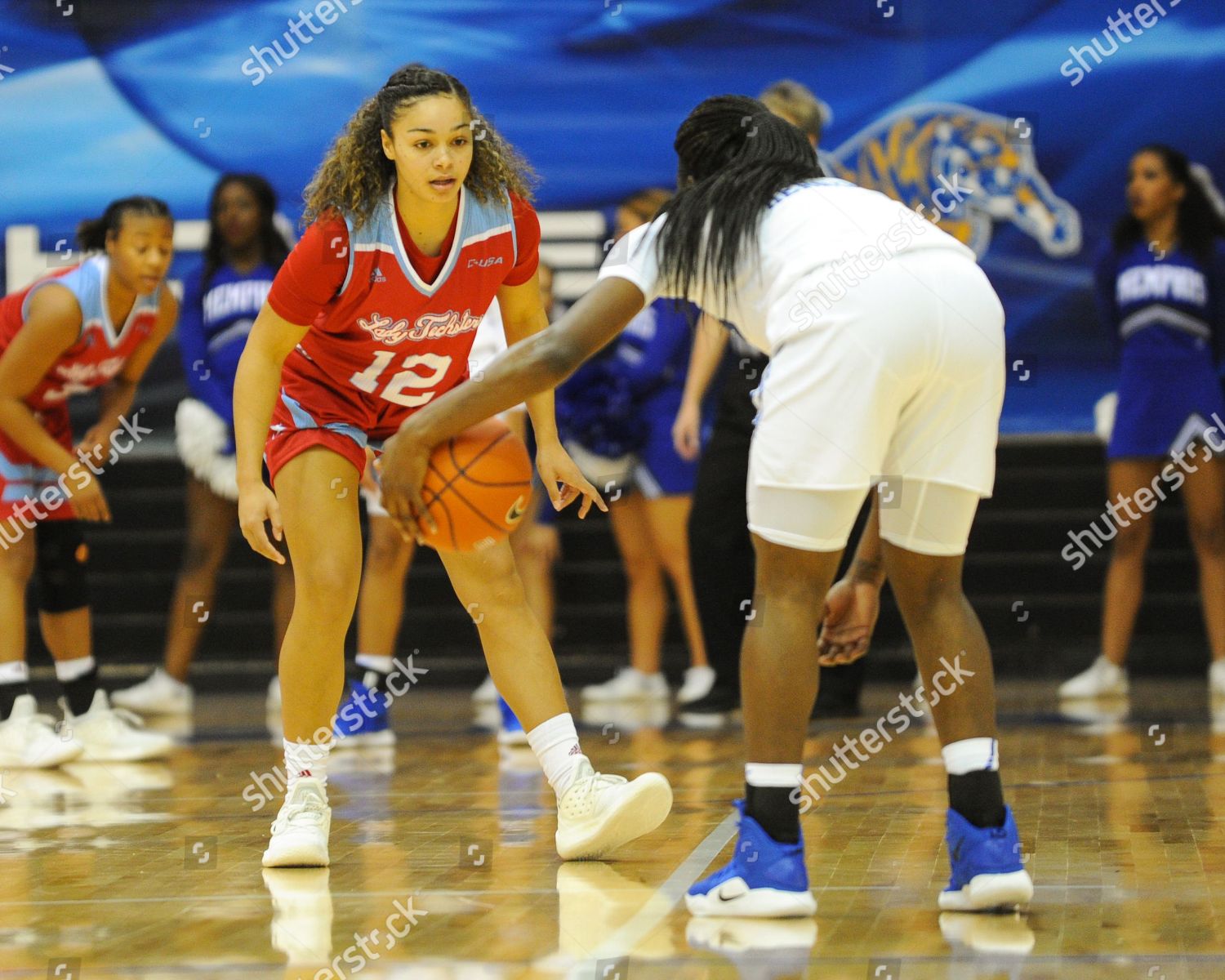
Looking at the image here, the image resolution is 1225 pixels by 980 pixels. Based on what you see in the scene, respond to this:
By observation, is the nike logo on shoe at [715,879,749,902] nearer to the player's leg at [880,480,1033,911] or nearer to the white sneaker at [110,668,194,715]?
the player's leg at [880,480,1033,911]

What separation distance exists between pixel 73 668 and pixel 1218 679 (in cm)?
419

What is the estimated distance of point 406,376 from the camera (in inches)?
151

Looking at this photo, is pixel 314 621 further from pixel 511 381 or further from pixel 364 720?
pixel 364 720

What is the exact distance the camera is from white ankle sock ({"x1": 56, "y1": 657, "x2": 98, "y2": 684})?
5709 mm

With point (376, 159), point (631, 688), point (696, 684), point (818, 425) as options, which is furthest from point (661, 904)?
point (631, 688)

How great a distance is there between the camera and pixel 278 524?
11.9 ft

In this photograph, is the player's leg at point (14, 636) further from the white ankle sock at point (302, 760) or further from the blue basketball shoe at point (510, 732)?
the white ankle sock at point (302, 760)

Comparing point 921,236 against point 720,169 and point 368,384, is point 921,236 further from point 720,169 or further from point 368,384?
point 368,384

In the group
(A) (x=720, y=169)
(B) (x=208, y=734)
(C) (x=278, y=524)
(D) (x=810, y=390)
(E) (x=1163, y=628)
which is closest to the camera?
(D) (x=810, y=390)

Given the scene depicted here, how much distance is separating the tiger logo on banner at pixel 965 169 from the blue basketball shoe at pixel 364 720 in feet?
11.9

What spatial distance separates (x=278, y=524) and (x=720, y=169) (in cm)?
120

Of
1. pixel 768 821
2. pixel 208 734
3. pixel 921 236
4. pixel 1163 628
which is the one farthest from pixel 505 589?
pixel 1163 628

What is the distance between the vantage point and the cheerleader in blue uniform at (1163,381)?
22.2ft

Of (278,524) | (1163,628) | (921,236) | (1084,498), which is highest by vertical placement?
(921,236)
